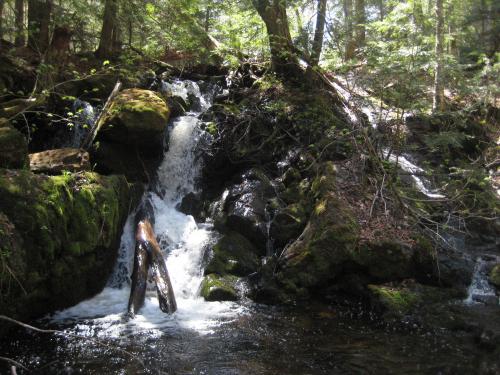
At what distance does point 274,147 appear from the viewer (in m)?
11.3

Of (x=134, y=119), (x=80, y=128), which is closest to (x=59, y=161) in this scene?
(x=134, y=119)

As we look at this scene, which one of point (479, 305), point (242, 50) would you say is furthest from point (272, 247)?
point (242, 50)

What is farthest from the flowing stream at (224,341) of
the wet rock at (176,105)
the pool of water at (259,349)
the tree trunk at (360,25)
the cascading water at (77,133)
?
the tree trunk at (360,25)

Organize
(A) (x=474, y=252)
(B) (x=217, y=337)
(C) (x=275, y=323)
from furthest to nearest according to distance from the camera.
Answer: (A) (x=474, y=252) < (C) (x=275, y=323) < (B) (x=217, y=337)

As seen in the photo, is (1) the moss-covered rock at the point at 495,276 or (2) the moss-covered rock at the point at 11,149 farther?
(1) the moss-covered rock at the point at 495,276

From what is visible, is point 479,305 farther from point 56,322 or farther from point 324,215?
point 56,322

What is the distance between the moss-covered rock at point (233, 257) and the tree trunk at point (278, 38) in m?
5.24

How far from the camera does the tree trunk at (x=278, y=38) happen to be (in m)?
11.2

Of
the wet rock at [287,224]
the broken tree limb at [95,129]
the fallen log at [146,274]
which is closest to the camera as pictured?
the fallen log at [146,274]

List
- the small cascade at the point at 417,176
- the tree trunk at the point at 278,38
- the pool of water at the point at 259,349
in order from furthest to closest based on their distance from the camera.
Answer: the tree trunk at the point at 278,38 → the small cascade at the point at 417,176 → the pool of water at the point at 259,349

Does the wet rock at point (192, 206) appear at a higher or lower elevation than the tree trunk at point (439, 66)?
lower

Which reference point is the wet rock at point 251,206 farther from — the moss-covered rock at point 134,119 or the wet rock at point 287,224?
the moss-covered rock at point 134,119

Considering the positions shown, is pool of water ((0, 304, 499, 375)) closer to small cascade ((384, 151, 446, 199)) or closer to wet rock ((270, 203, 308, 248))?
wet rock ((270, 203, 308, 248))

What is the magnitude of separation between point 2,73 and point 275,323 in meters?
8.45
